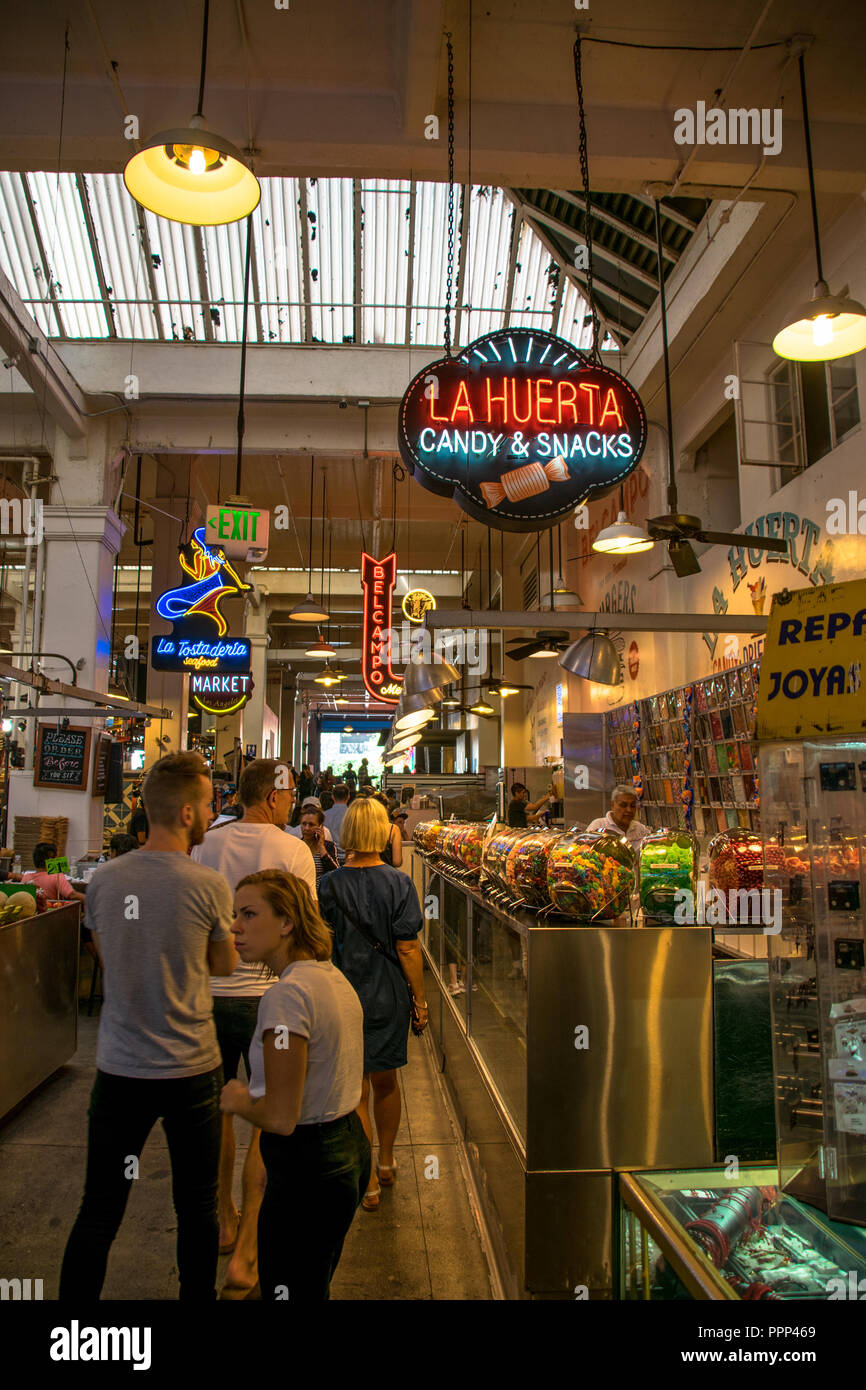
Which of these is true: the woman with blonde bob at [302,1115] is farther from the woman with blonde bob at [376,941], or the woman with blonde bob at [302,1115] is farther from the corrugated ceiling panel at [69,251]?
the corrugated ceiling panel at [69,251]

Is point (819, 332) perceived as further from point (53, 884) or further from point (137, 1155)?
point (53, 884)

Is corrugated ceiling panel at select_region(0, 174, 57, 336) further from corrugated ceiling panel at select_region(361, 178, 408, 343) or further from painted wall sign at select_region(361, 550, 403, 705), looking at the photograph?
painted wall sign at select_region(361, 550, 403, 705)

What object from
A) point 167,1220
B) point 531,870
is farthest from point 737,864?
point 167,1220

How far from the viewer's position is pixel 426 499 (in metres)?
13.6

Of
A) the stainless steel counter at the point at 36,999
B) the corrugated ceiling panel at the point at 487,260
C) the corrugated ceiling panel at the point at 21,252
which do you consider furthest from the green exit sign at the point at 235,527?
the corrugated ceiling panel at the point at 21,252

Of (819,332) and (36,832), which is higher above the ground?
(819,332)

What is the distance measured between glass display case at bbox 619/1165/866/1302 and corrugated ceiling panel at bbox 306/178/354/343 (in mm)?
10612

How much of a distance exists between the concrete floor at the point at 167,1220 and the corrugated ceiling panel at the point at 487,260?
851 cm

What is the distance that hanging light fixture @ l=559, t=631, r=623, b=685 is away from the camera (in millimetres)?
8258

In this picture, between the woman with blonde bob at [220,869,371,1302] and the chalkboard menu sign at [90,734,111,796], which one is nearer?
the woman with blonde bob at [220,869,371,1302]

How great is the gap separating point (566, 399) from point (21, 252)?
8.86m

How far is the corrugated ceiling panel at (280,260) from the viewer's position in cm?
983

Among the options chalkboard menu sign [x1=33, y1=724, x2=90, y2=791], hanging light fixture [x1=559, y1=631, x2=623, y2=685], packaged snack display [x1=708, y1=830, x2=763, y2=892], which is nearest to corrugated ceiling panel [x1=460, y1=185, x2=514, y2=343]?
hanging light fixture [x1=559, y1=631, x2=623, y2=685]

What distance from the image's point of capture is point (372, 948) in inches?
154
